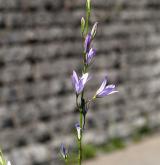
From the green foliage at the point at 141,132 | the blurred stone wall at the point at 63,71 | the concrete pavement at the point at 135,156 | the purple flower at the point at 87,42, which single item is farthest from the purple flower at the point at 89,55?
the green foliage at the point at 141,132

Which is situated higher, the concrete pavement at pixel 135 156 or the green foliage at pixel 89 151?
the green foliage at pixel 89 151

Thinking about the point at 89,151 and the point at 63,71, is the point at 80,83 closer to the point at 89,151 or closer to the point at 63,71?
the point at 63,71

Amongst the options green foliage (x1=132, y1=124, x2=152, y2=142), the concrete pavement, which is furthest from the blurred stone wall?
the concrete pavement

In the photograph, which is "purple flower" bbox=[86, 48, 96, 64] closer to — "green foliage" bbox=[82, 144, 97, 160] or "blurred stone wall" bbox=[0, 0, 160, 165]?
"blurred stone wall" bbox=[0, 0, 160, 165]

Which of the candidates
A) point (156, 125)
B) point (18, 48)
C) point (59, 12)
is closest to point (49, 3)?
point (59, 12)

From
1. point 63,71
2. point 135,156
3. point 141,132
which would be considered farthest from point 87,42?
point 141,132

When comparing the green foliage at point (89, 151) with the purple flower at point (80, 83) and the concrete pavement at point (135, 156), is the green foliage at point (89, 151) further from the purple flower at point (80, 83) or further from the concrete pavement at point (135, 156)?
the purple flower at point (80, 83)

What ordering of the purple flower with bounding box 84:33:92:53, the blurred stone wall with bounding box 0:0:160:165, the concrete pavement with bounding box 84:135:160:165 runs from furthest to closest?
the concrete pavement with bounding box 84:135:160:165 < the blurred stone wall with bounding box 0:0:160:165 < the purple flower with bounding box 84:33:92:53

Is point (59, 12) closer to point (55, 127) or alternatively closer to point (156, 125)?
point (55, 127)
